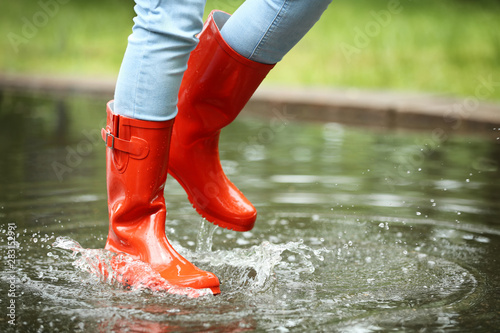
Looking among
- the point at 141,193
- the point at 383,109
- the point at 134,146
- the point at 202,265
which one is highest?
the point at 134,146

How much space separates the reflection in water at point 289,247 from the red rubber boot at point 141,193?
45 mm

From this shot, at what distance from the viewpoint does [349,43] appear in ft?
30.7

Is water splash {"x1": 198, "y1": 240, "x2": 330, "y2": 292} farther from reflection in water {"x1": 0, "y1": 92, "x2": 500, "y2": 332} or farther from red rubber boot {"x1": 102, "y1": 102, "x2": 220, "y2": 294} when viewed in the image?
red rubber boot {"x1": 102, "y1": 102, "x2": 220, "y2": 294}

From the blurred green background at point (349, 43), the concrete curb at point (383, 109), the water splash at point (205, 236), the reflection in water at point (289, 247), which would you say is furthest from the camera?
the blurred green background at point (349, 43)

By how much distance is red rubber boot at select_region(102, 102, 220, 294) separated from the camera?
1.80 meters

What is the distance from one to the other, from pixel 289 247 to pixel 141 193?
1.54 ft

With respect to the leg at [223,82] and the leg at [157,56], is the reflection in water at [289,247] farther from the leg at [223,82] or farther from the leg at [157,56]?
the leg at [157,56]

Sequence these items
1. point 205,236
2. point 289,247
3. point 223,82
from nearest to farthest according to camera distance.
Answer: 1. point 223,82
2. point 289,247
3. point 205,236

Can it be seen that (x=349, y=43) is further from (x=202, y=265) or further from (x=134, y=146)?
(x=134, y=146)

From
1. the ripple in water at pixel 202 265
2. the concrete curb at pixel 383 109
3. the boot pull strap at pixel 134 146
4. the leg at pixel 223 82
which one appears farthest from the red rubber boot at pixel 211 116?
the concrete curb at pixel 383 109

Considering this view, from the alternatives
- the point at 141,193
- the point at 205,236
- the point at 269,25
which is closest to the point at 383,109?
the point at 205,236

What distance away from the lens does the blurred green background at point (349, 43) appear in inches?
308

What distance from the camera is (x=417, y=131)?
17.2ft

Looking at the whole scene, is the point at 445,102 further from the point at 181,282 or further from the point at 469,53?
the point at 181,282
